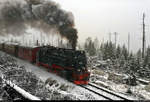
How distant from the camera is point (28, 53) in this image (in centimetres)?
2344

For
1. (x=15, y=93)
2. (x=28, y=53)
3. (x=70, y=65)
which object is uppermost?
(x=28, y=53)

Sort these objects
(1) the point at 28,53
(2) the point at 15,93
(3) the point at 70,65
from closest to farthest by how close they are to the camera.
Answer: (2) the point at 15,93 → (3) the point at 70,65 → (1) the point at 28,53

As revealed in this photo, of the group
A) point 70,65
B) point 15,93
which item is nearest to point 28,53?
point 70,65

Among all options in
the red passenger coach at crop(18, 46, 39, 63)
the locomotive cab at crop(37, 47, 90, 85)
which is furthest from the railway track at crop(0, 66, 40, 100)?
the red passenger coach at crop(18, 46, 39, 63)

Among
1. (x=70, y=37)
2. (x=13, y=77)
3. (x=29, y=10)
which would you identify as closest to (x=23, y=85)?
(x=13, y=77)

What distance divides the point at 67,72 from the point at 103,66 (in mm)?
12408

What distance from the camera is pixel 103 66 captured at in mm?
26406

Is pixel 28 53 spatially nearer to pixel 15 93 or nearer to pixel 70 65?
pixel 70 65

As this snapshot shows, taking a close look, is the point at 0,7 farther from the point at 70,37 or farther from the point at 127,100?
the point at 127,100

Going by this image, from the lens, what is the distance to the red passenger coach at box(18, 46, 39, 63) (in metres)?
21.9

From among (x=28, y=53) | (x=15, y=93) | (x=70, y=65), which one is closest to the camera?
(x=15, y=93)

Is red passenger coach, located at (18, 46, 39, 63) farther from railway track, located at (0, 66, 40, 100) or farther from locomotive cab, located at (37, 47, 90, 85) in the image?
railway track, located at (0, 66, 40, 100)

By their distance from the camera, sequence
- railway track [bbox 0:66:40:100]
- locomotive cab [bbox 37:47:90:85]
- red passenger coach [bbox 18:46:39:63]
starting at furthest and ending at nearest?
red passenger coach [bbox 18:46:39:63] → locomotive cab [bbox 37:47:90:85] → railway track [bbox 0:66:40:100]

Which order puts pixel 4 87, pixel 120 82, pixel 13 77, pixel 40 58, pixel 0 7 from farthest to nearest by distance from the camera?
pixel 0 7
pixel 40 58
pixel 120 82
pixel 13 77
pixel 4 87
